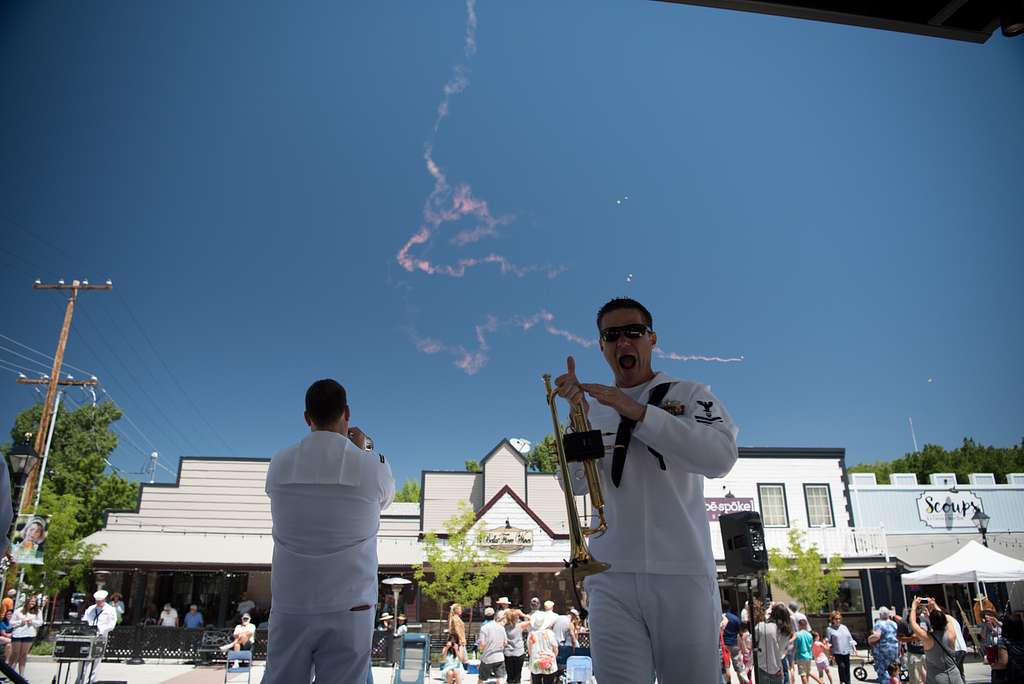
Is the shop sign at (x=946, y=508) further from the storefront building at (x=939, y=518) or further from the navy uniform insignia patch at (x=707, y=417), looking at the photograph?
the navy uniform insignia patch at (x=707, y=417)

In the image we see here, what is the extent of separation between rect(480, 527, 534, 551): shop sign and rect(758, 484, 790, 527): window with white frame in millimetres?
10745

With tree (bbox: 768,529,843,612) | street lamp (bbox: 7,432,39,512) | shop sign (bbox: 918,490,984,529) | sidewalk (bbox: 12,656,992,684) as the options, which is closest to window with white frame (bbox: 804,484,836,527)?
tree (bbox: 768,529,843,612)

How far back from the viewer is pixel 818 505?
29562 millimetres

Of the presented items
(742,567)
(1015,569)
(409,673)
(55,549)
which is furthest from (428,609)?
(742,567)

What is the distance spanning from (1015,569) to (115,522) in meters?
35.3

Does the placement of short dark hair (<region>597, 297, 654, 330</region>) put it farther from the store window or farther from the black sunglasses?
the store window

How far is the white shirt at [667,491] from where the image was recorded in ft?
7.83

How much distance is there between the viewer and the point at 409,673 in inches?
468

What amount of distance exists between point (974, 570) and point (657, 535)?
66.6ft

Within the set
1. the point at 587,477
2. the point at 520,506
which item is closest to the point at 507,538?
the point at 520,506

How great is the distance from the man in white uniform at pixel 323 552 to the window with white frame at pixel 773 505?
2925 cm

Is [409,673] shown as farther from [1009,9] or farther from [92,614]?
[1009,9]

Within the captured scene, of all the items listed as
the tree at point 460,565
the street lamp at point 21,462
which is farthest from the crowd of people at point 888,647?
the street lamp at point 21,462

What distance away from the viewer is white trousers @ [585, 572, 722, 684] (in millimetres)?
2268
